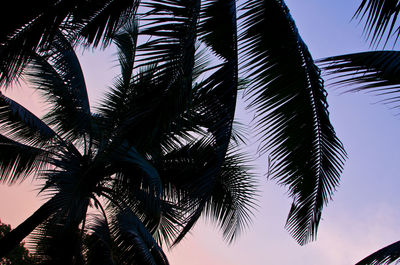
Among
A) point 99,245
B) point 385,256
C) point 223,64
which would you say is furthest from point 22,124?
point 385,256

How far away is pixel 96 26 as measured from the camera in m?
3.37

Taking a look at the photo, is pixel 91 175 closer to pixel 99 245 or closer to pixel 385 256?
pixel 99 245

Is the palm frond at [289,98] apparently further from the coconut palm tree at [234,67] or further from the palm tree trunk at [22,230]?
the palm tree trunk at [22,230]

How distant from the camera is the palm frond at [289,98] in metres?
3.13

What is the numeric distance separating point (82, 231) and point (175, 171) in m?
2.35

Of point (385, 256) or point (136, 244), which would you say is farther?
point (136, 244)

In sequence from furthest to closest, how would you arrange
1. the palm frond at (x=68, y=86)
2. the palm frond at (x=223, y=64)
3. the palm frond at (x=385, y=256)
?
the palm frond at (x=68, y=86), the palm frond at (x=223, y=64), the palm frond at (x=385, y=256)

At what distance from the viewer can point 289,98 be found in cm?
314

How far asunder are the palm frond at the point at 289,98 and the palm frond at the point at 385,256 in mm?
1017

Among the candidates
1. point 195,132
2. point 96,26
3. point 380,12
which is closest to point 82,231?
point 195,132

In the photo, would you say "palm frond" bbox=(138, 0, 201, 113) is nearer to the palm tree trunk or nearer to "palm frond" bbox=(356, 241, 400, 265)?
"palm frond" bbox=(356, 241, 400, 265)

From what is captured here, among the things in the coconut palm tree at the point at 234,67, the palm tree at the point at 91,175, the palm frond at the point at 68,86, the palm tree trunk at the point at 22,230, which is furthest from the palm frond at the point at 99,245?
the coconut palm tree at the point at 234,67

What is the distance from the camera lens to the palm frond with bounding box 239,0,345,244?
313 cm

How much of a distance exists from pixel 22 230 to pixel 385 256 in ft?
20.0
